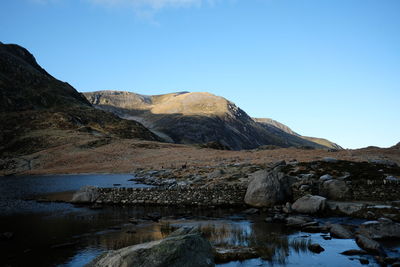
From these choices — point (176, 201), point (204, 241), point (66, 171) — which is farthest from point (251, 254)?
point (66, 171)

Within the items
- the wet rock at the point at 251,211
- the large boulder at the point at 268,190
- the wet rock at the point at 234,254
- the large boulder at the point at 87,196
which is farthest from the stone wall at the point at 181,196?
the wet rock at the point at 234,254

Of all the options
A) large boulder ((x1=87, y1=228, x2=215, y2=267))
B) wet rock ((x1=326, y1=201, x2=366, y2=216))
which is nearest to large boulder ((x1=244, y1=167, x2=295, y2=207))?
wet rock ((x1=326, y1=201, x2=366, y2=216))

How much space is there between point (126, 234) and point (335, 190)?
17.6 meters

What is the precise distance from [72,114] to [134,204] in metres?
114

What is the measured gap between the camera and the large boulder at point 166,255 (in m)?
10.3

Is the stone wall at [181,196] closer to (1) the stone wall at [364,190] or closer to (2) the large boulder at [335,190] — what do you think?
(1) the stone wall at [364,190]

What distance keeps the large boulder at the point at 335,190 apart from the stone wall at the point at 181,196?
22.7ft

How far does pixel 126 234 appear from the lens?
19094 millimetres

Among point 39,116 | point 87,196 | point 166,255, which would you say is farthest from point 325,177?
A: point 39,116

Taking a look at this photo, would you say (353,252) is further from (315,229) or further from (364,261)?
(315,229)

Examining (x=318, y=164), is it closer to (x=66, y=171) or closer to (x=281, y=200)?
(x=281, y=200)

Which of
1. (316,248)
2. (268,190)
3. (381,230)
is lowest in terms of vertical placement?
(316,248)

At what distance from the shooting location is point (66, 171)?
72.8 m

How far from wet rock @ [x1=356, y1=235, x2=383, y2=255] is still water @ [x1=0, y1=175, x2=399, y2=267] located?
1.69 ft
